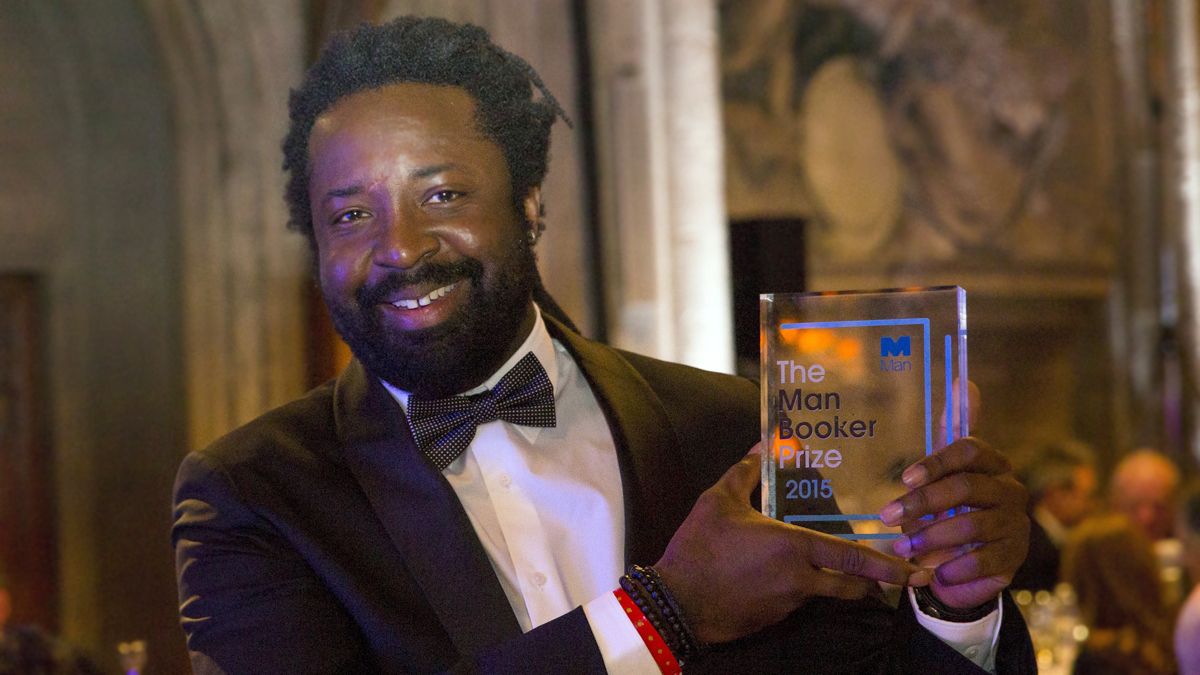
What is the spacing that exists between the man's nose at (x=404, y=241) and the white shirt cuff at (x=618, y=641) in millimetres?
439

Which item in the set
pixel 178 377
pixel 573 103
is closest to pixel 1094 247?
pixel 573 103

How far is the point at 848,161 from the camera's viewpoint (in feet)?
28.5

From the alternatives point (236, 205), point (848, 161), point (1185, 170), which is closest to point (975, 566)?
point (236, 205)

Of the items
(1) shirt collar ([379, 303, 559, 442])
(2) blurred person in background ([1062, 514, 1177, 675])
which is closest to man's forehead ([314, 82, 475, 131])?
(1) shirt collar ([379, 303, 559, 442])

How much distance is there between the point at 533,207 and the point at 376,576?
20.3 inches

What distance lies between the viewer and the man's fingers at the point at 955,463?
1432 mm

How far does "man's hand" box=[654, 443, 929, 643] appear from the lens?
1372 millimetres

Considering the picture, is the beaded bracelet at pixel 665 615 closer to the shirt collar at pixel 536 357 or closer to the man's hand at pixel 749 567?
the man's hand at pixel 749 567

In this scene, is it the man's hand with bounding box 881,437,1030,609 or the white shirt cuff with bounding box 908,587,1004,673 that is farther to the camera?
the white shirt cuff with bounding box 908,587,1004,673

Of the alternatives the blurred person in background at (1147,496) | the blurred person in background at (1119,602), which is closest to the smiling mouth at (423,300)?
the blurred person in background at (1119,602)

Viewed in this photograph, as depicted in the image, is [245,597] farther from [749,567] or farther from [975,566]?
[975,566]

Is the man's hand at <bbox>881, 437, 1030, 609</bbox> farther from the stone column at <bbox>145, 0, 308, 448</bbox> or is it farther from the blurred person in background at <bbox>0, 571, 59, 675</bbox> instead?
the stone column at <bbox>145, 0, 308, 448</bbox>

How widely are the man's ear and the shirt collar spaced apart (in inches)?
4.7

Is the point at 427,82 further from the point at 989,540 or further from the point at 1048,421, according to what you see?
the point at 1048,421
